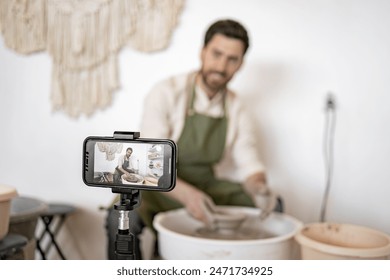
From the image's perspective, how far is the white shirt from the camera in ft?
4.40

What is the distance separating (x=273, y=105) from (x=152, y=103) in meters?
0.37

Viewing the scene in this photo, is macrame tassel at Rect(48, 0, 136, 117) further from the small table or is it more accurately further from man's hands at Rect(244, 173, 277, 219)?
man's hands at Rect(244, 173, 277, 219)

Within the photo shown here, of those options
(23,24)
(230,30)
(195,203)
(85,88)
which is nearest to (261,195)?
(195,203)

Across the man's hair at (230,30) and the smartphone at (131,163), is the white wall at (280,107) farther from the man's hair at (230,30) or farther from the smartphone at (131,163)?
the smartphone at (131,163)

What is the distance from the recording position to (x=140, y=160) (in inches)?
29.9

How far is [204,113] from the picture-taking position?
4.63 ft

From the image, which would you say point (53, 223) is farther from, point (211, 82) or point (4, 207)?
point (211, 82)

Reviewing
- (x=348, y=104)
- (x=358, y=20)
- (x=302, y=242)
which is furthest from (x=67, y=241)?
(x=358, y=20)

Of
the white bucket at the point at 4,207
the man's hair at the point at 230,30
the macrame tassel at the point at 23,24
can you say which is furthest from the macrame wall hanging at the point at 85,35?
the white bucket at the point at 4,207

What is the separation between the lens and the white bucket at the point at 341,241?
1084 mm

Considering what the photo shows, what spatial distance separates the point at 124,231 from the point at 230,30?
779mm

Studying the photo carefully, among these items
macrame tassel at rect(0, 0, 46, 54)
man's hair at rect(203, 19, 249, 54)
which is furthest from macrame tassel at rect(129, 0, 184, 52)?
macrame tassel at rect(0, 0, 46, 54)

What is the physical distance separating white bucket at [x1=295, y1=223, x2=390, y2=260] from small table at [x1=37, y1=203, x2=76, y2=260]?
2.10 feet
